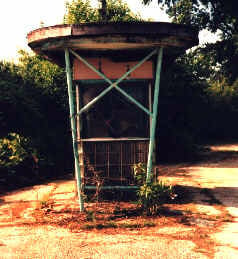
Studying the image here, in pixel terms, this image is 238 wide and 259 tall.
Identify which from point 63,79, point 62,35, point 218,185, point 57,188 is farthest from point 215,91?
point 62,35

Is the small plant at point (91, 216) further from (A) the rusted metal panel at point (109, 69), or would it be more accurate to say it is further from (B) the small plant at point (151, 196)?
(A) the rusted metal panel at point (109, 69)

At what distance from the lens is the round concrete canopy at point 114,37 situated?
17.3 feet

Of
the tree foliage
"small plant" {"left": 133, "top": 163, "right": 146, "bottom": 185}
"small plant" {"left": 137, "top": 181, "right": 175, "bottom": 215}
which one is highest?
the tree foliage

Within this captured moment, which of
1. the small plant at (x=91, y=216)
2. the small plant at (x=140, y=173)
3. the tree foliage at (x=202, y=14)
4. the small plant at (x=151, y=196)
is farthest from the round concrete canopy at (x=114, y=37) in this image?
the tree foliage at (x=202, y=14)

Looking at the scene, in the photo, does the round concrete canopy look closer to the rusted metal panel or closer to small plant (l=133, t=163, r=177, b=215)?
the rusted metal panel

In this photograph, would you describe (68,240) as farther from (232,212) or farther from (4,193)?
(4,193)

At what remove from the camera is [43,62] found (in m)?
13.3

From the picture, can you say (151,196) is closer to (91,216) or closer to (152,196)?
(152,196)

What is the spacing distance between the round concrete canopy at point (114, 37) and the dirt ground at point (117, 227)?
9.12ft

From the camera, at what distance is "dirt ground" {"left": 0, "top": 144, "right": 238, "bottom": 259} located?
4.09 metres

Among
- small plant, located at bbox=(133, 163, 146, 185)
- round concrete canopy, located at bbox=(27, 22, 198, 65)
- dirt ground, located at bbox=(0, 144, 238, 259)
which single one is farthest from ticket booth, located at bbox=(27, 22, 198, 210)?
dirt ground, located at bbox=(0, 144, 238, 259)

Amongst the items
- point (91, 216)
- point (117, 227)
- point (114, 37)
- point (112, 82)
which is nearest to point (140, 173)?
point (91, 216)

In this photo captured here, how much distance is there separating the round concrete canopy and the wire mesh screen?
70.7 inches

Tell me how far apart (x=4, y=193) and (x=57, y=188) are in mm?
1184
